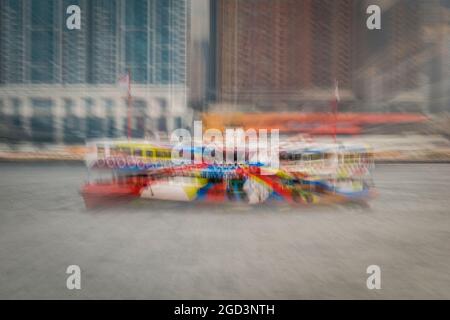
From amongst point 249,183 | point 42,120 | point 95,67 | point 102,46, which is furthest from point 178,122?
point 249,183

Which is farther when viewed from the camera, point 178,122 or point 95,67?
point 95,67

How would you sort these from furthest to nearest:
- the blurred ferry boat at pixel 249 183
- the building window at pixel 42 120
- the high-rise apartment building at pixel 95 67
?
1. the high-rise apartment building at pixel 95 67
2. the building window at pixel 42 120
3. the blurred ferry boat at pixel 249 183

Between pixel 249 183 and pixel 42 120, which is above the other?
pixel 42 120

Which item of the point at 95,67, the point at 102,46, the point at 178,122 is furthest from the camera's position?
the point at 95,67

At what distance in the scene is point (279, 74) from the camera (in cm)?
6919

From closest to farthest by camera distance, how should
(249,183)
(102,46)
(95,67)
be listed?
(249,183)
(102,46)
(95,67)

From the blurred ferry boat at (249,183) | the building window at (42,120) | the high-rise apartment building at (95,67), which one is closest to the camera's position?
the blurred ferry boat at (249,183)

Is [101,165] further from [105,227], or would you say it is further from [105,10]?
[105,10]

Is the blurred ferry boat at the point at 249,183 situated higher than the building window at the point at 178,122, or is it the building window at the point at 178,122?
the building window at the point at 178,122

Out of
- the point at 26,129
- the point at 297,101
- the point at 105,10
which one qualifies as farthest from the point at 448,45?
the point at 26,129

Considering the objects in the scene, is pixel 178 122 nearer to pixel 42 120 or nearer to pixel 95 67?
pixel 95 67

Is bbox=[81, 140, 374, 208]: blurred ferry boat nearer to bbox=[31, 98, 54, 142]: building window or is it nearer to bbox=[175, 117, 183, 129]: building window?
bbox=[175, 117, 183, 129]: building window

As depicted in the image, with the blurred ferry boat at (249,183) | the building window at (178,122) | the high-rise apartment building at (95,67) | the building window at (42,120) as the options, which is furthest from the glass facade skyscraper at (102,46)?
the blurred ferry boat at (249,183)

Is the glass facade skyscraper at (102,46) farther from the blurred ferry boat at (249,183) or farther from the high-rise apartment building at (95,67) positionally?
the blurred ferry boat at (249,183)
